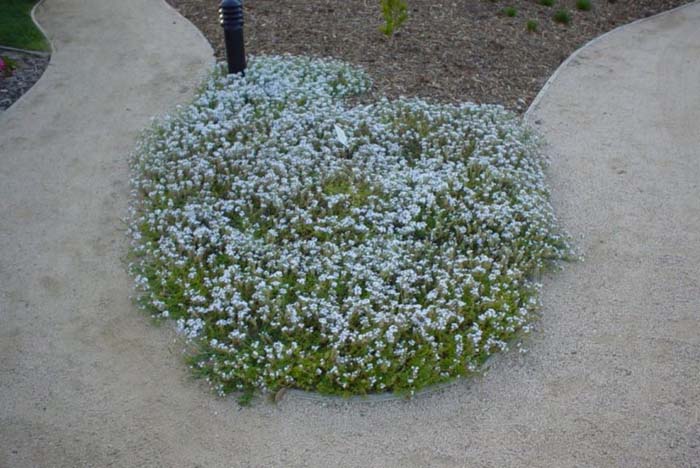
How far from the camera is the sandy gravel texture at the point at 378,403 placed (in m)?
3.89

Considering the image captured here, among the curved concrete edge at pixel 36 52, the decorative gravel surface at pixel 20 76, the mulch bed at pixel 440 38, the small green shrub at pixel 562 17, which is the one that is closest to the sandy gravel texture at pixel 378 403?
the curved concrete edge at pixel 36 52

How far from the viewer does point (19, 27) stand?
8711 mm

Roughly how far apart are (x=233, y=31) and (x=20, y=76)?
2373 mm

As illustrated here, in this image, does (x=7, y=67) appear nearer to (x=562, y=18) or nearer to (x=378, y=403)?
(x=378, y=403)

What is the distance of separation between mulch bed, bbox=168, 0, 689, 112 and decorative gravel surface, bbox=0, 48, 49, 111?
1.88m

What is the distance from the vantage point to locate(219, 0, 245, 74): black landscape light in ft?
22.7

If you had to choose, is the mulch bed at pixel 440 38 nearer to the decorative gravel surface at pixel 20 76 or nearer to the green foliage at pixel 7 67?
the decorative gravel surface at pixel 20 76

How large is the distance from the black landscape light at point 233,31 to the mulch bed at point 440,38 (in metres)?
0.86

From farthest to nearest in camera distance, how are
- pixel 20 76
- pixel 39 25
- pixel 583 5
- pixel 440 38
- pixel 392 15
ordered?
1. pixel 583 5
2. pixel 39 25
3. pixel 440 38
4. pixel 392 15
5. pixel 20 76

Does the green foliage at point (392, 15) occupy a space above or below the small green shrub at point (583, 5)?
above

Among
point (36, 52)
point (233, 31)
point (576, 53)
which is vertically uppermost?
point (233, 31)

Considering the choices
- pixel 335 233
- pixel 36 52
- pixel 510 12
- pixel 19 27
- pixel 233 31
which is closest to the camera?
pixel 335 233

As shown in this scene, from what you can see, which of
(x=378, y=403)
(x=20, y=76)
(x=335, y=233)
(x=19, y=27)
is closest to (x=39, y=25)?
(x=19, y=27)

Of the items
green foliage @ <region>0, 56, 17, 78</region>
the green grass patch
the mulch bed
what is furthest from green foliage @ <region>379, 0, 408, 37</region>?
green foliage @ <region>0, 56, 17, 78</region>
